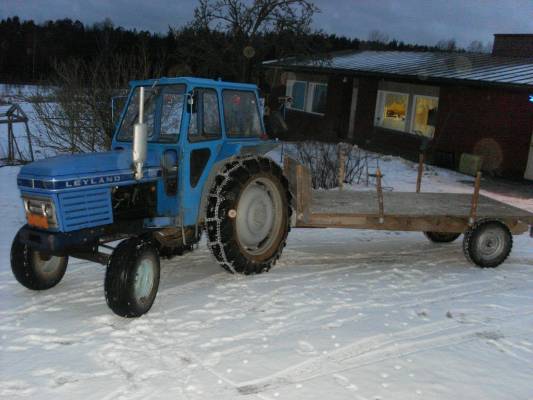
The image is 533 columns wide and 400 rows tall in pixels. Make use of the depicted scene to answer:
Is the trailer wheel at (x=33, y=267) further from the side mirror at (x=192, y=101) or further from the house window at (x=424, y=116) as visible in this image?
the house window at (x=424, y=116)

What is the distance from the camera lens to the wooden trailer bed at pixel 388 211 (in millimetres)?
6160

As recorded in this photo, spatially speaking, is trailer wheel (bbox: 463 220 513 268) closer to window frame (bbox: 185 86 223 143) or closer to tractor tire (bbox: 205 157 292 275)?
tractor tire (bbox: 205 157 292 275)

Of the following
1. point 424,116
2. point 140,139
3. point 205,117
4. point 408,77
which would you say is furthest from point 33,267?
point 424,116

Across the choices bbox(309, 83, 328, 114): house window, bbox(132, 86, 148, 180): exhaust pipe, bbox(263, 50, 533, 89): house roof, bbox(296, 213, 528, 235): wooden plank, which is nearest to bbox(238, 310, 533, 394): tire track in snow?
bbox(296, 213, 528, 235): wooden plank

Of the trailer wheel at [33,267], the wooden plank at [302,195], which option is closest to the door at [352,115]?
the wooden plank at [302,195]

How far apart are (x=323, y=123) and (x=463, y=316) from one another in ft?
61.9

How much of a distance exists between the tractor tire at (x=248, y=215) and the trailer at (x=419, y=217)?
236 millimetres

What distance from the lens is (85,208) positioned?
458cm

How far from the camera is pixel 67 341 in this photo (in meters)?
4.19

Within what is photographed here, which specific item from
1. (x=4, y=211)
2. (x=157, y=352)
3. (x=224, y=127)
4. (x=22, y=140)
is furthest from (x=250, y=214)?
(x=22, y=140)

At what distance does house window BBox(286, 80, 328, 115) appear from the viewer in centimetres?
2394

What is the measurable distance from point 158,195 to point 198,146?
650mm

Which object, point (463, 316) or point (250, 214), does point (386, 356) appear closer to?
point (463, 316)

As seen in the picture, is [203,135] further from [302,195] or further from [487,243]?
[487,243]
